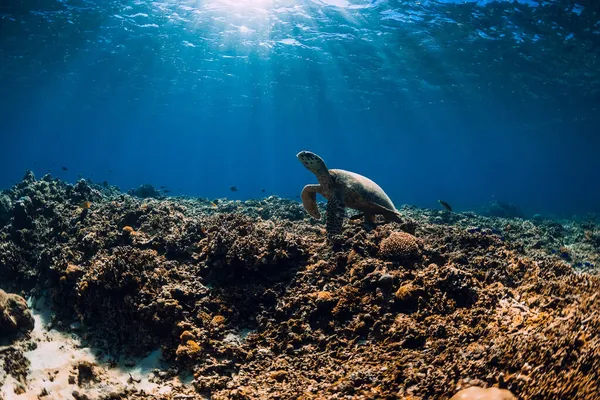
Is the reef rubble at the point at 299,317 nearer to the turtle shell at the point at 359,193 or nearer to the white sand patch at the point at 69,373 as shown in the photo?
the white sand patch at the point at 69,373

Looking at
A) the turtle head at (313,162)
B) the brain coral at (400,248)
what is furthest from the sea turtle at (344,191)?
the brain coral at (400,248)

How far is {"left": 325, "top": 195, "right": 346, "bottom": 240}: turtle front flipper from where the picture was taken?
7.04 meters

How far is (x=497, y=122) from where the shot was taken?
52.9 m

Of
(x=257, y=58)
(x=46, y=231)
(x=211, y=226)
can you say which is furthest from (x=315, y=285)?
(x=257, y=58)

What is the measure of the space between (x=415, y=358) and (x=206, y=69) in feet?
126

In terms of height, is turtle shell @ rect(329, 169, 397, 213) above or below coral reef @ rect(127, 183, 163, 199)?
above

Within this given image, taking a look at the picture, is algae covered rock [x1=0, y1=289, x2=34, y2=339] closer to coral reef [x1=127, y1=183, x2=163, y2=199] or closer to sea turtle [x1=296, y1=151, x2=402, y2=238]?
sea turtle [x1=296, y1=151, x2=402, y2=238]

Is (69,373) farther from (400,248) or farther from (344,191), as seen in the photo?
(344,191)

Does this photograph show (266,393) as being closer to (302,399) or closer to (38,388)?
(302,399)

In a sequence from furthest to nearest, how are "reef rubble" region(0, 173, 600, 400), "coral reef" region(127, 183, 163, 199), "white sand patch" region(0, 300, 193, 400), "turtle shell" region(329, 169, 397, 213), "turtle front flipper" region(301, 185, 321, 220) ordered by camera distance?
"coral reef" region(127, 183, 163, 199)
"turtle front flipper" region(301, 185, 321, 220)
"turtle shell" region(329, 169, 397, 213)
"white sand patch" region(0, 300, 193, 400)
"reef rubble" region(0, 173, 600, 400)

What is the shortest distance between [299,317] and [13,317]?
13.8 feet

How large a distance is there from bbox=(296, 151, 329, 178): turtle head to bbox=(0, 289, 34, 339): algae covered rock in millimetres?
5583

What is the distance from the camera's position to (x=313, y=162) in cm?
758

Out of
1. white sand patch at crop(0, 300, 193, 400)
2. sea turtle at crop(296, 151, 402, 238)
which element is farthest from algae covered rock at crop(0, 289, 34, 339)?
sea turtle at crop(296, 151, 402, 238)
